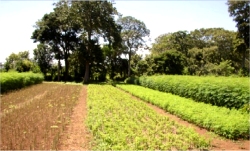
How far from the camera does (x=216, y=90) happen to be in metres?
11.8

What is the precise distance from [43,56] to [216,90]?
3874 cm

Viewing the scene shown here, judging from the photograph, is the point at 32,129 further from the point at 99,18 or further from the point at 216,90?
the point at 99,18

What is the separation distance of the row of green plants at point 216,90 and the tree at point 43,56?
106 ft

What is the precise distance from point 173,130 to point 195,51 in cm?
3516

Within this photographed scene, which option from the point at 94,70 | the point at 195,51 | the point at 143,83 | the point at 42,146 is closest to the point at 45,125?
the point at 42,146

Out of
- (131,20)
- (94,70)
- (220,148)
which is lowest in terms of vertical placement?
(220,148)

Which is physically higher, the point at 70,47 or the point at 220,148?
the point at 70,47

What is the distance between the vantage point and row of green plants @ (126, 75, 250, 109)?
10.3m

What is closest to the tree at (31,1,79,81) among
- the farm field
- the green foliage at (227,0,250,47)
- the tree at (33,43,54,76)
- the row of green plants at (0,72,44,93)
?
the tree at (33,43,54,76)

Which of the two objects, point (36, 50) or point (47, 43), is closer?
point (47, 43)

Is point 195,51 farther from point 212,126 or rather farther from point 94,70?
point 212,126

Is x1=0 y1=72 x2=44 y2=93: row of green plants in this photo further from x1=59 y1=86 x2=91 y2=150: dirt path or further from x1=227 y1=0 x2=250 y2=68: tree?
x1=227 y1=0 x2=250 y2=68: tree

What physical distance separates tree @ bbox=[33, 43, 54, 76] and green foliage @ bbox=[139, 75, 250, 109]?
32668 mm

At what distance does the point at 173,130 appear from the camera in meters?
8.10
